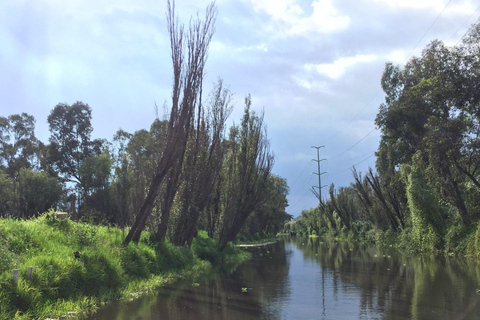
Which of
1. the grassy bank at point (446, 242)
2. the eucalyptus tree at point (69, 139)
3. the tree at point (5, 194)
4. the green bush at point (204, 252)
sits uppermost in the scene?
the eucalyptus tree at point (69, 139)

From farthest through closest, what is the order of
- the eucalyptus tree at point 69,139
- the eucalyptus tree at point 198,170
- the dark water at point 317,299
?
the eucalyptus tree at point 69,139, the eucalyptus tree at point 198,170, the dark water at point 317,299

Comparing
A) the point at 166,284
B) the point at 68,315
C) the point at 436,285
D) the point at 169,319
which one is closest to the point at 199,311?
the point at 169,319

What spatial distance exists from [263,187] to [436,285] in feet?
58.0

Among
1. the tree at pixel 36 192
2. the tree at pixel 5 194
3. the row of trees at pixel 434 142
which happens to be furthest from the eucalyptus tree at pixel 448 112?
the tree at pixel 5 194

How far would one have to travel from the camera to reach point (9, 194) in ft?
126

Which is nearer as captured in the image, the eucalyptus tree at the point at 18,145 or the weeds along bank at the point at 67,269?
the weeds along bank at the point at 67,269

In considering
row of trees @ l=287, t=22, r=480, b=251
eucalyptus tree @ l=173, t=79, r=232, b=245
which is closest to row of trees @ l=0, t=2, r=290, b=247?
eucalyptus tree @ l=173, t=79, r=232, b=245

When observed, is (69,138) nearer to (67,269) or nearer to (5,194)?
(5,194)

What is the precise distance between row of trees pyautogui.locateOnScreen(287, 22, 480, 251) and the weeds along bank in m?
16.1

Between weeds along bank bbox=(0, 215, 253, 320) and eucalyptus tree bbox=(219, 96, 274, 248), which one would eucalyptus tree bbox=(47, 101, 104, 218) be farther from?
weeds along bank bbox=(0, 215, 253, 320)

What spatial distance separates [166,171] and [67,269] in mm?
5672

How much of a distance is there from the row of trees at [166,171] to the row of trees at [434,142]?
10499 millimetres

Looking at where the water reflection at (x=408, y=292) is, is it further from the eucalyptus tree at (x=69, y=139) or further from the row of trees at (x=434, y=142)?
the eucalyptus tree at (x=69, y=139)

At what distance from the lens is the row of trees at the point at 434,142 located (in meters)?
20.9
